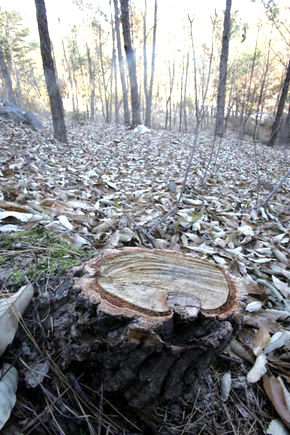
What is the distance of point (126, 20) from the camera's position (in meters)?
8.59

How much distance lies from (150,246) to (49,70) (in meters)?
5.45

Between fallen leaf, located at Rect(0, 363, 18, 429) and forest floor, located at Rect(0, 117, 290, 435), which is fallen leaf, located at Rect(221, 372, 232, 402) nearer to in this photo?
forest floor, located at Rect(0, 117, 290, 435)

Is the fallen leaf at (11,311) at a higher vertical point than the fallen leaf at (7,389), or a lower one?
higher

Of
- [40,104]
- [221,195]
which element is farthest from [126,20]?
[40,104]

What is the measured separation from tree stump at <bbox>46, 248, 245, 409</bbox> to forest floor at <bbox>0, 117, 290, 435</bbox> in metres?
0.12

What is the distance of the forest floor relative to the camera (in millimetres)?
837

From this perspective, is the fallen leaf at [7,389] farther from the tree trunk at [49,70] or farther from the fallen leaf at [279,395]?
the tree trunk at [49,70]

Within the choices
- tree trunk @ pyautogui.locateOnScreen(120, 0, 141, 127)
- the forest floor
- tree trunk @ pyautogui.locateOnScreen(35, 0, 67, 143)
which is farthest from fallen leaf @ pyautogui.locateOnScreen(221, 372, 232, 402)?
tree trunk @ pyautogui.locateOnScreen(120, 0, 141, 127)

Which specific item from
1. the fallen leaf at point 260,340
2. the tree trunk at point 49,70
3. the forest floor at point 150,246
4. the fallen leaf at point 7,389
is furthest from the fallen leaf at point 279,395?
the tree trunk at point 49,70

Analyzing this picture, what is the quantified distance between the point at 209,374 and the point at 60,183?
8.75 ft

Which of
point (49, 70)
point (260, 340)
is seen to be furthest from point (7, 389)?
point (49, 70)

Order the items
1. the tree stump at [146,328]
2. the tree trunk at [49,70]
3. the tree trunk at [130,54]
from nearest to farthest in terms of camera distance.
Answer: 1. the tree stump at [146,328]
2. the tree trunk at [49,70]
3. the tree trunk at [130,54]

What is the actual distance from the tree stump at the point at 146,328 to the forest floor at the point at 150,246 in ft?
0.38

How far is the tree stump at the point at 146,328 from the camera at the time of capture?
28.8 inches
